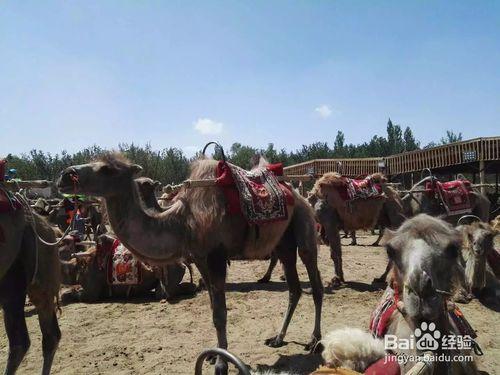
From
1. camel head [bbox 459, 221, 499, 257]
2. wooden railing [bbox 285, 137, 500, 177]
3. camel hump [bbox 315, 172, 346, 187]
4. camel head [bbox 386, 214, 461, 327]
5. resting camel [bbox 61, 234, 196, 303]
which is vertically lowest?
resting camel [bbox 61, 234, 196, 303]

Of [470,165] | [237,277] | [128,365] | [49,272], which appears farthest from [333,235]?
[470,165]

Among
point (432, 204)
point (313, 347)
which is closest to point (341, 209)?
point (432, 204)

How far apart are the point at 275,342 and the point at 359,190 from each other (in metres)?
4.88

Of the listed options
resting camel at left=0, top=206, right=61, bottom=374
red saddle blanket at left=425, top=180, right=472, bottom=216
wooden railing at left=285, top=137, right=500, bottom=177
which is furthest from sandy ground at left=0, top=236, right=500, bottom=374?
wooden railing at left=285, top=137, right=500, bottom=177

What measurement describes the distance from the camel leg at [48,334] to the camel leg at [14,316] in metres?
0.28

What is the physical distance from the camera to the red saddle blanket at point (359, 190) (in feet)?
29.7

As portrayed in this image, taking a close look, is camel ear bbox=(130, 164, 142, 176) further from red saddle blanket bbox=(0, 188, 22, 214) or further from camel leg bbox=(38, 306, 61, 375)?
camel leg bbox=(38, 306, 61, 375)

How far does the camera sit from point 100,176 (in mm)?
4262

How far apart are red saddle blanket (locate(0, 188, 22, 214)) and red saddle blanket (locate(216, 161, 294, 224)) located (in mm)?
2118

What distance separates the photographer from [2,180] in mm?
4254

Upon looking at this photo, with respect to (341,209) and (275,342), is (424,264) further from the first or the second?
(341,209)

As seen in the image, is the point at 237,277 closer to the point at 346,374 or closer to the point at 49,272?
the point at 49,272

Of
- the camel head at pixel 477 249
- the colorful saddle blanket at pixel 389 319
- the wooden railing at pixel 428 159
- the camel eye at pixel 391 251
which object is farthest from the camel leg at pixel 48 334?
the wooden railing at pixel 428 159

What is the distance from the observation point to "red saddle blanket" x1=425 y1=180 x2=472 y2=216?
366 inches
